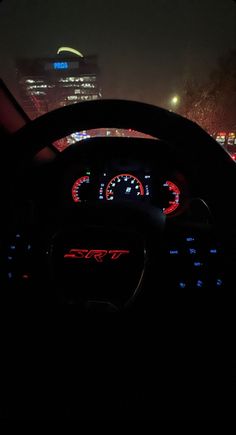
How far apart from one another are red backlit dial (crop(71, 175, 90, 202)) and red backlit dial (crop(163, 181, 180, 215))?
0.86 metres

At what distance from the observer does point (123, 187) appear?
3.77 m

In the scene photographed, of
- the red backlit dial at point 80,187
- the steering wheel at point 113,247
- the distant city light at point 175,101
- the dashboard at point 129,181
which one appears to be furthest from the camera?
the distant city light at point 175,101

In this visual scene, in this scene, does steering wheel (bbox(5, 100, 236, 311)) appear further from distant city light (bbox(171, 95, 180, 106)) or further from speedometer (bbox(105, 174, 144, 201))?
distant city light (bbox(171, 95, 180, 106))

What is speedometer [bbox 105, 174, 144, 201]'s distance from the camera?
3.68 meters

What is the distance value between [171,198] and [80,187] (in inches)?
38.4

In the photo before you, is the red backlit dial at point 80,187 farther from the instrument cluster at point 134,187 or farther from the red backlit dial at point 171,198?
the red backlit dial at point 171,198

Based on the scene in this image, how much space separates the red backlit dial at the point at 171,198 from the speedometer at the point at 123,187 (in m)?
0.28

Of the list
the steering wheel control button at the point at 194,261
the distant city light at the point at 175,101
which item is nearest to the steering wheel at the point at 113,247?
the steering wheel control button at the point at 194,261

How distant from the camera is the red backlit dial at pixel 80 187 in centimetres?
362

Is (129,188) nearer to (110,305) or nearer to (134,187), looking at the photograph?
Answer: (134,187)

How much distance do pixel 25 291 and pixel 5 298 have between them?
2.7 inches

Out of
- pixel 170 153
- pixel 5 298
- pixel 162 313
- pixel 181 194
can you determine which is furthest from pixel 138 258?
pixel 181 194

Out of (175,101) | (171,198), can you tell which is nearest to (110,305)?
(171,198)

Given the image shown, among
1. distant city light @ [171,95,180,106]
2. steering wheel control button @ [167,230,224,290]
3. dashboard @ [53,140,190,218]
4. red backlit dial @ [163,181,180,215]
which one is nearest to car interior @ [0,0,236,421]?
steering wheel control button @ [167,230,224,290]
